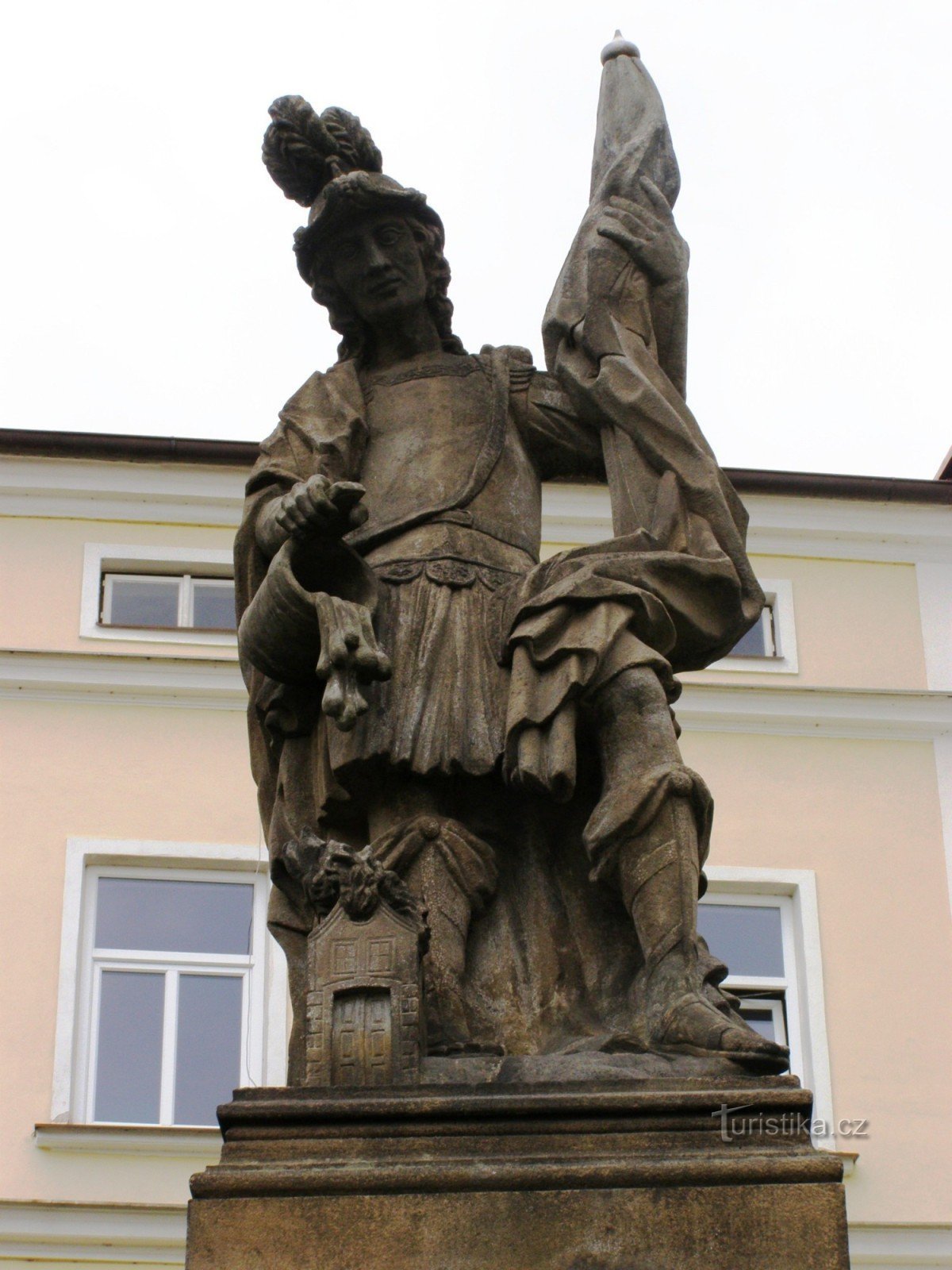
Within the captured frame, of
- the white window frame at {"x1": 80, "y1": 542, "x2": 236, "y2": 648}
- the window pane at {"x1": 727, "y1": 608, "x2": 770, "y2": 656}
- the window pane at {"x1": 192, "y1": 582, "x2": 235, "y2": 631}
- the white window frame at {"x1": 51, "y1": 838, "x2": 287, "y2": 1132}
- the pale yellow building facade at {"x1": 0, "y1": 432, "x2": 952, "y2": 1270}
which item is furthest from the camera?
the window pane at {"x1": 727, "y1": 608, "x2": 770, "y2": 656}

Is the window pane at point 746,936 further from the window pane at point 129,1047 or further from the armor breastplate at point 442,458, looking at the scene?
the armor breastplate at point 442,458

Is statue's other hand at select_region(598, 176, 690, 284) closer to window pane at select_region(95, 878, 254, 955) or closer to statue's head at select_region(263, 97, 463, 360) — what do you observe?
statue's head at select_region(263, 97, 463, 360)

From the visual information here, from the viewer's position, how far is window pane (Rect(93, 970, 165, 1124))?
1494 centimetres

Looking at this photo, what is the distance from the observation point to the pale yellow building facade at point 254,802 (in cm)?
1462

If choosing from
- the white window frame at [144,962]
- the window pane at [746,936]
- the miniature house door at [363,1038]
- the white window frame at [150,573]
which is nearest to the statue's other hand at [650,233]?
the miniature house door at [363,1038]

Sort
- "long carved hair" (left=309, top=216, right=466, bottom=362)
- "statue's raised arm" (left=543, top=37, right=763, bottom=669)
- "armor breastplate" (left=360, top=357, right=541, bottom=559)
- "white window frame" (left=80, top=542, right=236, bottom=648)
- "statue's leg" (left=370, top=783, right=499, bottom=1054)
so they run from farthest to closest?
"white window frame" (left=80, top=542, right=236, bottom=648)
"long carved hair" (left=309, top=216, right=466, bottom=362)
"armor breastplate" (left=360, top=357, right=541, bottom=559)
"statue's raised arm" (left=543, top=37, right=763, bottom=669)
"statue's leg" (left=370, top=783, right=499, bottom=1054)

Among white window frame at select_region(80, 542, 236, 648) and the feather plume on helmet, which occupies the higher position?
white window frame at select_region(80, 542, 236, 648)

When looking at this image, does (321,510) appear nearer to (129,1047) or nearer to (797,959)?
(129,1047)

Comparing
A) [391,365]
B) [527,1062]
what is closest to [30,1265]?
[391,365]

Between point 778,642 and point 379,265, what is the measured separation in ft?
36.7

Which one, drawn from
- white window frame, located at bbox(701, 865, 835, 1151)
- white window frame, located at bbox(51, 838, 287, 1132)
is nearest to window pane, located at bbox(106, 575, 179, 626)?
white window frame, located at bbox(51, 838, 287, 1132)

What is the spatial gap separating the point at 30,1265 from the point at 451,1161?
1006 cm

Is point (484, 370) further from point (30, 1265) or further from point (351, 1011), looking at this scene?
point (30, 1265)

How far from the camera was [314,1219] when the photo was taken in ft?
15.3
